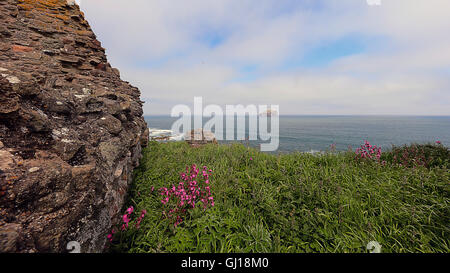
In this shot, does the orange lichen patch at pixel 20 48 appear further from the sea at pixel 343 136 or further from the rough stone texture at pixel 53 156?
the sea at pixel 343 136

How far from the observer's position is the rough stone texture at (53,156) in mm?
1630

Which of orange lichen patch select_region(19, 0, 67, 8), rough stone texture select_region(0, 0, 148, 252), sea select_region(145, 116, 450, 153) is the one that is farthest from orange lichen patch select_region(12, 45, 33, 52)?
sea select_region(145, 116, 450, 153)

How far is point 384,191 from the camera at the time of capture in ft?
12.2

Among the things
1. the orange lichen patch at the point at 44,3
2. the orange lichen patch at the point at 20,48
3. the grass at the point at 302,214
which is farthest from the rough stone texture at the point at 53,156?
the orange lichen patch at the point at 44,3

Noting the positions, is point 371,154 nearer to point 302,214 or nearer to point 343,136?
point 302,214

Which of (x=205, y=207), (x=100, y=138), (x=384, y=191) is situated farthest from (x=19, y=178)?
(x=384, y=191)

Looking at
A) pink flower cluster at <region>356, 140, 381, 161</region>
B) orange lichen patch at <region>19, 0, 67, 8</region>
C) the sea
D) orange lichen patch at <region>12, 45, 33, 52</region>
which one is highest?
orange lichen patch at <region>19, 0, 67, 8</region>

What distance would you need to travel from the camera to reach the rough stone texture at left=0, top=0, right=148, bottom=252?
1.63 meters

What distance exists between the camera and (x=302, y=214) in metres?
3.23

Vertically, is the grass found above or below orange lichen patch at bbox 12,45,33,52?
below

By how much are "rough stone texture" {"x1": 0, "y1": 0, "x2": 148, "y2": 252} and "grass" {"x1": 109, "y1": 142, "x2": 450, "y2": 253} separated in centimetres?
92

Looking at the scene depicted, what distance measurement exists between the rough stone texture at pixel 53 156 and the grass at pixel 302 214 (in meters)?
0.92

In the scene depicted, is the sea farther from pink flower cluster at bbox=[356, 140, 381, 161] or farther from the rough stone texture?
the rough stone texture

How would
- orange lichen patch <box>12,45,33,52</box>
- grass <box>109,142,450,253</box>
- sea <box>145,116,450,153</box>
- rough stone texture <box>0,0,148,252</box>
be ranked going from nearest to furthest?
rough stone texture <box>0,0,148,252</box>
grass <box>109,142,450,253</box>
orange lichen patch <box>12,45,33,52</box>
sea <box>145,116,450,153</box>
